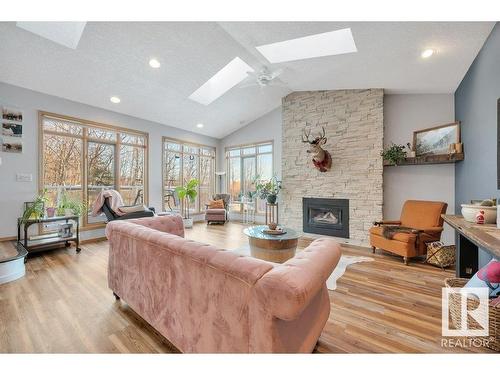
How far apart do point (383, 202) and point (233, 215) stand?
14.6ft

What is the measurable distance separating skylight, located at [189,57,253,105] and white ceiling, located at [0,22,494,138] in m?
0.40

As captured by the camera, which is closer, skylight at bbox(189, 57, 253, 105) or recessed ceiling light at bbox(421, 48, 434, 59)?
recessed ceiling light at bbox(421, 48, 434, 59)

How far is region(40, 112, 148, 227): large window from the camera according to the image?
438 cm

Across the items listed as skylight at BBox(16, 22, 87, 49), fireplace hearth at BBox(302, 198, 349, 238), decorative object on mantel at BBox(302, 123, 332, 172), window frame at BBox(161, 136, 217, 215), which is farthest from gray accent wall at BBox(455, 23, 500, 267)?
window frame at BBox(161, 136, 217, 215)

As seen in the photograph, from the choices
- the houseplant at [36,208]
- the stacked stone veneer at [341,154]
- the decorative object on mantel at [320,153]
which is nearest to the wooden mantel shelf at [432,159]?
the stacked stone veneer at [341,154]

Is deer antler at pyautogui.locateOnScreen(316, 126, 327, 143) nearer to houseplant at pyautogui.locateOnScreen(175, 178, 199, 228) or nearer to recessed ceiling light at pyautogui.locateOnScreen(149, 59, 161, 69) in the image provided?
recessed ceiling light at pyautogui.locateOnScreen(149, 59, 161, 69)

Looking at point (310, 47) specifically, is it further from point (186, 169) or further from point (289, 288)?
point (186, 169)

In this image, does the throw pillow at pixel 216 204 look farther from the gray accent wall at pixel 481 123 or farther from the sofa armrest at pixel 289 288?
the sofa armrest at pixel 289 288

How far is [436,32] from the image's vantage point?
8.67 feet

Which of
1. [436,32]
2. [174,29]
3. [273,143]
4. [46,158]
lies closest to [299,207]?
[273,143]

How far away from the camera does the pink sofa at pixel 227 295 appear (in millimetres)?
1005

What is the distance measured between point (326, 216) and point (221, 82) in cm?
381

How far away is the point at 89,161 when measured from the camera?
4.88 metres
